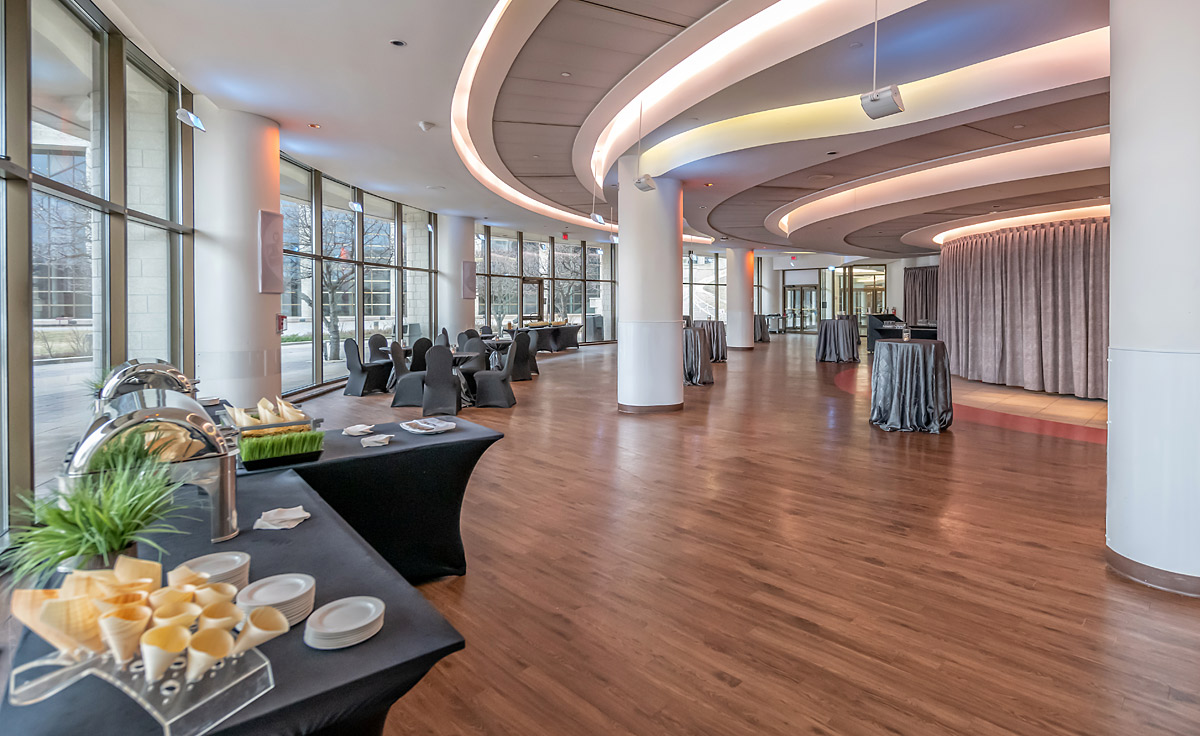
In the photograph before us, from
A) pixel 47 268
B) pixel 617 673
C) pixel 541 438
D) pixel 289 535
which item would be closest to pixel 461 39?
pixel 47 268

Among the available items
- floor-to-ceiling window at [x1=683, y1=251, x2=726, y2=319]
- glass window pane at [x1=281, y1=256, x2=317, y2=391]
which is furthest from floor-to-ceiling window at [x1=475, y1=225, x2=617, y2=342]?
glass window pane at [x1=281, y1=256, x2=317, y2=391]

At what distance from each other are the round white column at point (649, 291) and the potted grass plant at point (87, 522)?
7.03 metres

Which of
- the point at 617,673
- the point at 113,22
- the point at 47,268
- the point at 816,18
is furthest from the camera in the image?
the point at 113,22

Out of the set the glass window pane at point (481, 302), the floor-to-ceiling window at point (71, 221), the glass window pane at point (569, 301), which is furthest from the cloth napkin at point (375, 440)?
the glass window pane at point (569, 301)

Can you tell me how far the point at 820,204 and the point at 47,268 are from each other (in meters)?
10.8

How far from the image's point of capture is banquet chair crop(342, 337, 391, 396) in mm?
9984

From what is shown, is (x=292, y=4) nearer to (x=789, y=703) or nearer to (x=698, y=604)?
(x=698, y=604)

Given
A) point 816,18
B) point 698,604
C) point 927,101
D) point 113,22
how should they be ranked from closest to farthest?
1. point 698,604
2. point 816,18
3. point 113,22
4. point 927,101

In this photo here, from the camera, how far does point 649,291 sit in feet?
27.1

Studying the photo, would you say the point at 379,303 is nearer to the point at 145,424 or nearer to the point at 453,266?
the point at 453,266

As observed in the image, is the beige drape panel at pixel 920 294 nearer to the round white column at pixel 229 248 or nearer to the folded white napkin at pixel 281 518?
the round white column at pixel 229 248

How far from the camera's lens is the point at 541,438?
685 centimetres

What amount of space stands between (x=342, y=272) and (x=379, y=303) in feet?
5.06

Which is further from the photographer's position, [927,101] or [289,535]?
[927,101]
